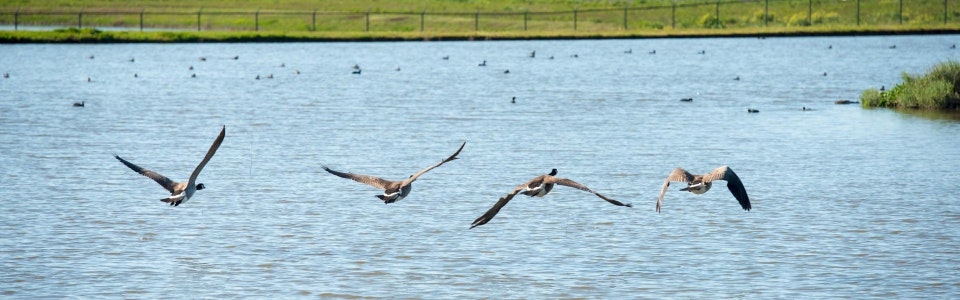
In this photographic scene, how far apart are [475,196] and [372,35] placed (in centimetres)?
5919

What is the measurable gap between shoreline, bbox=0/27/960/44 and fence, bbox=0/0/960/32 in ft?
14.4

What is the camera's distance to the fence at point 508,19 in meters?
89.5

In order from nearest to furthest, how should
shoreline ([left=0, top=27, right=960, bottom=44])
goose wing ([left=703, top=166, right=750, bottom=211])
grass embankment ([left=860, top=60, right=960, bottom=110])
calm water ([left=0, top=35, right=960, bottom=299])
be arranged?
calm water ([left=0, top=35, right=960, bottom=299])
goose wing ([left=703, top=166, right=750, bottom=211])
grass embankment ([left=860, top=60, right=960, bottom=110])
shoreline ([left=0, top=27, right=960, bottom=44])

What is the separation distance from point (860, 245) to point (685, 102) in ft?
77.8

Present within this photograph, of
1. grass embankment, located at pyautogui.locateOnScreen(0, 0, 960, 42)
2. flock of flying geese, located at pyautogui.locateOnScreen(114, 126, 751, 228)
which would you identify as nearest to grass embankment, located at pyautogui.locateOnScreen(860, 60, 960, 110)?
flock of flying geese, located at pyautogui.locateOnScreen(114, 126, 751, 228)

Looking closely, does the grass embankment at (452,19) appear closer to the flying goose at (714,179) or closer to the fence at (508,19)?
the fence at (508,19)

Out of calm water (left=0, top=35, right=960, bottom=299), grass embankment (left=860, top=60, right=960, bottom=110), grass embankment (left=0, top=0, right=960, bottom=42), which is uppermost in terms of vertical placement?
grass embankment (left=0, top=0, right=960, bottom=42)

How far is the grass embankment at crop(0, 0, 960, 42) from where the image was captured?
80312mm

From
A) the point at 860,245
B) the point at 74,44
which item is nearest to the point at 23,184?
the point at 860,245

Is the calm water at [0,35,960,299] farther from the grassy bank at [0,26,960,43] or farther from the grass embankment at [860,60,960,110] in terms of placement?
the grassy bank at [0,26,960,43]

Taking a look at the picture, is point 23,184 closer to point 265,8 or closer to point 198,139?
point 198,139

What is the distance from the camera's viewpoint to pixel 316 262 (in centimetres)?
1521

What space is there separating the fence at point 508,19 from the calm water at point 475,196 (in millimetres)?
42472

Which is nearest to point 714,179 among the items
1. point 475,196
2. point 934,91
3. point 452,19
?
point 475,196
